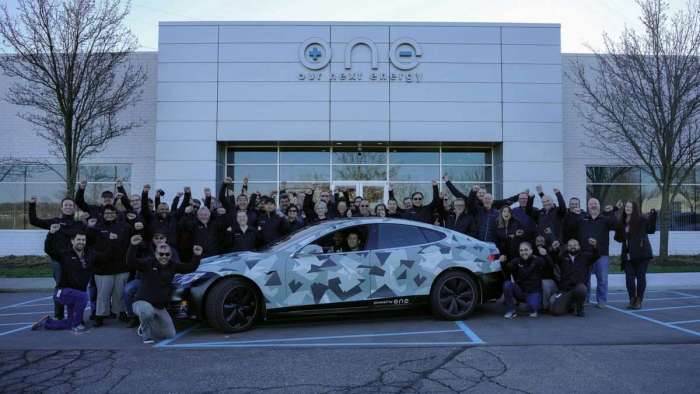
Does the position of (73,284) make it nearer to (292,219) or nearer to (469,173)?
(292,219)

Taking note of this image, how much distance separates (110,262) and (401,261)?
13.7 ft

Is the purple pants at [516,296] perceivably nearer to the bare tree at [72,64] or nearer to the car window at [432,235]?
the car window at [432,235]

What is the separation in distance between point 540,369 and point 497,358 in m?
0.50

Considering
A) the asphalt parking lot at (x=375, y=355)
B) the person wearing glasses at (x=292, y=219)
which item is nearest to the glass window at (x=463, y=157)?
the person wearing glasses at (x=292, y=219)

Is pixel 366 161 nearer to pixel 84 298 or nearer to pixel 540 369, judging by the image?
pixel 84 298

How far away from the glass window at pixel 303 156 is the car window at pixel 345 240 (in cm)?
1123

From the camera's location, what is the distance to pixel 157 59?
18578mm

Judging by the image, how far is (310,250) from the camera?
7.10 m

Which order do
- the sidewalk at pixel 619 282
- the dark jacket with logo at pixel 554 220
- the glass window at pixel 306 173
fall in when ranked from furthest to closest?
the glass window at pixel 306 173 → the sidewalk at pixel 619 282 → the dark jacket with logo at pixel 554 220

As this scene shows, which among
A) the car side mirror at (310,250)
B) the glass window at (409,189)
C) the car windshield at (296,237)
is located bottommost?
the car side mirror at (310,250)

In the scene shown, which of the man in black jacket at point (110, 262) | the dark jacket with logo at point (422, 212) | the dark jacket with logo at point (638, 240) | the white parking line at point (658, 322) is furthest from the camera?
the dark jacket with logo at point (422, 212)

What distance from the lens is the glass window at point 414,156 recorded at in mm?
18672

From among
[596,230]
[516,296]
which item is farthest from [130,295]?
[596,230]

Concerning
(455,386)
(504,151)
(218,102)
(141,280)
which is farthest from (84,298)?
(504,151)
